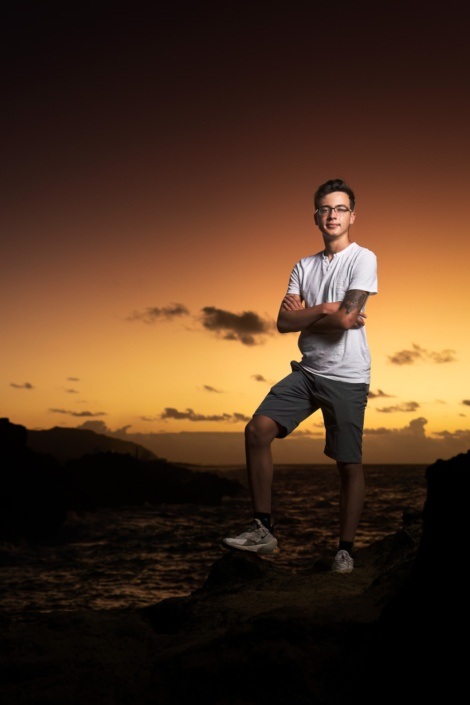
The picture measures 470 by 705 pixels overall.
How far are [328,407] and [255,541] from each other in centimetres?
113

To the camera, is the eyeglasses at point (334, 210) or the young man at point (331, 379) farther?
the eyeglasses at point (334, 210)

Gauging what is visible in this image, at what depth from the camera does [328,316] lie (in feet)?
16.3

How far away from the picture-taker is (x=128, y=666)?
12.7 feet

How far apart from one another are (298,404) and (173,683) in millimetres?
2250

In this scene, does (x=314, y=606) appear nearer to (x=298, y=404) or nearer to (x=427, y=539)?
(x=427, y=539)

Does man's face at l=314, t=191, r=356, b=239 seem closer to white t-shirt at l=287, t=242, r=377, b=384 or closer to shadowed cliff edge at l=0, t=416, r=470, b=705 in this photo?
white t-shirt at l=287, t=242, r=377, b=384

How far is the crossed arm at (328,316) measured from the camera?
193 inches

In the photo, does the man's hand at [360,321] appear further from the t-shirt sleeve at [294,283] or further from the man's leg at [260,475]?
the man's leg at [260,475]

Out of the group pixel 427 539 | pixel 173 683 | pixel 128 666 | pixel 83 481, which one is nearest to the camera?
pixel 427 539

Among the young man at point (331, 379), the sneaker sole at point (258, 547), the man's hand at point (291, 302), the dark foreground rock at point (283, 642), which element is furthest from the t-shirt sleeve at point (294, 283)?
the dark foreground rock at point (283, 642)

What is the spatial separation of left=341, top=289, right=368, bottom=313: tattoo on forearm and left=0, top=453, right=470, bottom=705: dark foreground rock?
5.75 feet

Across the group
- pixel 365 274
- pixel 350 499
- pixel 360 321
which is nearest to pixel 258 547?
pixel 350 499

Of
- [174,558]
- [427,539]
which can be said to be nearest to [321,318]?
[427,539]

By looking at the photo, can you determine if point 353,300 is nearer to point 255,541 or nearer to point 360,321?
point 360,321
